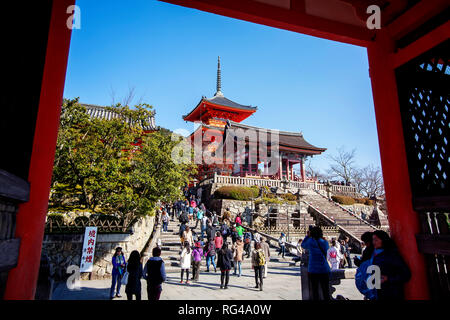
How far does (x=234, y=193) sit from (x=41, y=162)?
18472 millimetres

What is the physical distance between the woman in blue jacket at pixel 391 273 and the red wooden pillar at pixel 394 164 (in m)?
0.09

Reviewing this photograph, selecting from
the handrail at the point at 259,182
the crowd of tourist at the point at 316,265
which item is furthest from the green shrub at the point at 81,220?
the handrail at the point at 259,182

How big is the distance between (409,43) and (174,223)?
52.1ft

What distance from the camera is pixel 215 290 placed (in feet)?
24.5

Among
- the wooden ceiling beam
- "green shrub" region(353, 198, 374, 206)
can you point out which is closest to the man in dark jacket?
the wooden ceiling beam

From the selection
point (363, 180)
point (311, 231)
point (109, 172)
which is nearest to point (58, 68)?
point (311, 231)

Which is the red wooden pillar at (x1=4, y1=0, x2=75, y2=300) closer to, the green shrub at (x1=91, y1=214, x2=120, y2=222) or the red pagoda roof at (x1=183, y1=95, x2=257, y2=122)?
the green shrub at (x1=91, y1=214, x2=120, y2=222)

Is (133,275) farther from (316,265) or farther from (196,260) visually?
(316,265)

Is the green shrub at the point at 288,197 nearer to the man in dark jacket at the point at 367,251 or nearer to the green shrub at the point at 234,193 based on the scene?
the green shrub at the point at 234,193

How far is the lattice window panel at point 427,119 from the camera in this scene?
282 centimetres

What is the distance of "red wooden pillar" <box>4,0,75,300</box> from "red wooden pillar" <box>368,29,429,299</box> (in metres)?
4.03

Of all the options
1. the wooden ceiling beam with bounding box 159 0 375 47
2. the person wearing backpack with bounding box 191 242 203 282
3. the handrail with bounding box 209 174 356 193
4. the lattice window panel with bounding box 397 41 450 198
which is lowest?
the person wearing backpack with bounding box 191 242 203 282

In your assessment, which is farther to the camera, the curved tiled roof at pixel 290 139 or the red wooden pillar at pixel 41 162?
the curved tiled roof at pixel 290 139

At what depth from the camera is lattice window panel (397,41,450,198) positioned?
9.27 feet
